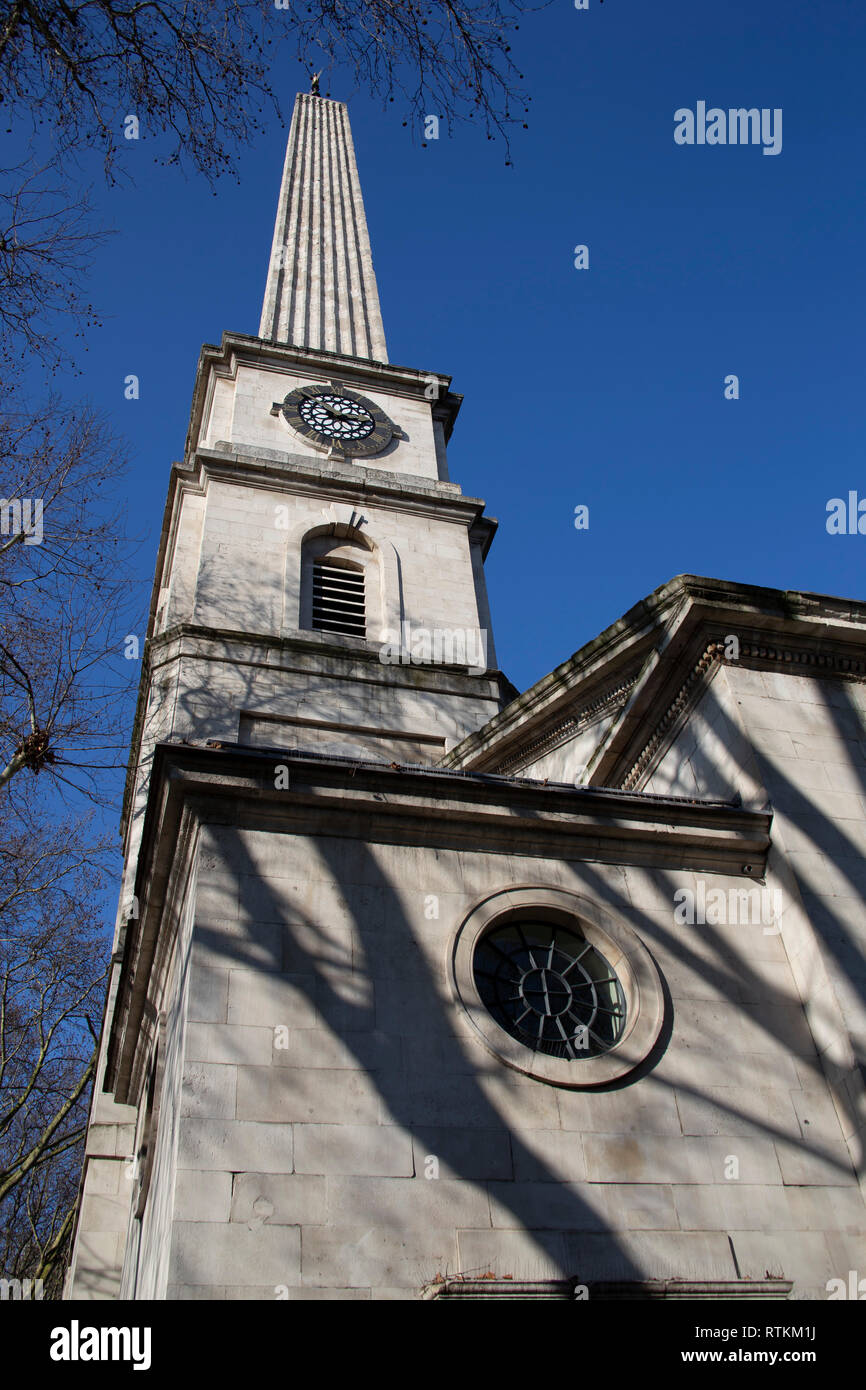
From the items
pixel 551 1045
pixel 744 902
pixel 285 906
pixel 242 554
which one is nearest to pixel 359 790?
pixel 285 906

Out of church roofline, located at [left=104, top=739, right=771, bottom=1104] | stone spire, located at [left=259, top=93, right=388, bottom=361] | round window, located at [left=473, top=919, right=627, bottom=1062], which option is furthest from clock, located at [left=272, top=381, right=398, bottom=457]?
round window, located at [left=473, top=919, right=627, bottom=1062]

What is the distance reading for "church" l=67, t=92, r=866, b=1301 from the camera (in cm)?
891

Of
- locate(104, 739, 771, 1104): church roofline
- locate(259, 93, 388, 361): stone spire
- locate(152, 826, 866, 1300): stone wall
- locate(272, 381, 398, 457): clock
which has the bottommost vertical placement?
locate(152, 826, 866, 1300): stone wall

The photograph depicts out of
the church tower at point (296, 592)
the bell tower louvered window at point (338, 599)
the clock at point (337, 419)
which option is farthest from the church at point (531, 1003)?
the clock at point (337, 419)

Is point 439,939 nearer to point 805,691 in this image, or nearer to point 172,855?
point 172,855

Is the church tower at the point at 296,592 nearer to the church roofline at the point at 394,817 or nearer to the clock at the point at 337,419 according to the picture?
the clock at the point at 337,419

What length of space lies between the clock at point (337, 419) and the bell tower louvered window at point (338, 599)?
183 inches

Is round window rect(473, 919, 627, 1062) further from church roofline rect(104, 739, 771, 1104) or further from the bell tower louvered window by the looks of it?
the bell tower louvered window

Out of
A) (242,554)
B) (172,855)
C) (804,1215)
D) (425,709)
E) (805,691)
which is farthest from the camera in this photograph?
(242,554)

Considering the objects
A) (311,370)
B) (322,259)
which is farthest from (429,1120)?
(322,259)

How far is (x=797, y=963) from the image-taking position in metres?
11.4

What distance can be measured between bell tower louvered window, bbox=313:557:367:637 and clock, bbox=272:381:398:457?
15.2 feet
